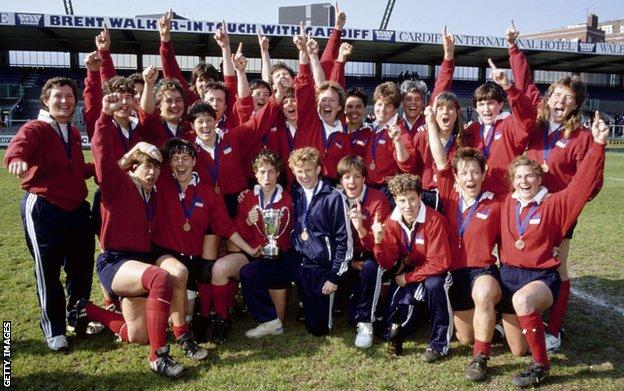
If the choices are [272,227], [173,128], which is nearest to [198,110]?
[173,128]

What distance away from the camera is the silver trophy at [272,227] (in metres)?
4.14

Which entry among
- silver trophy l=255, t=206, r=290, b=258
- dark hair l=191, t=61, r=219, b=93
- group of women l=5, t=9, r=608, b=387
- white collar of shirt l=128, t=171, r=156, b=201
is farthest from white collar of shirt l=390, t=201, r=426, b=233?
dark hair l=191, t=61, r=219, b=93

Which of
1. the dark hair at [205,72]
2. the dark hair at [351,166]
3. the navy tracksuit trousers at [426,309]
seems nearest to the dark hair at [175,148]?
the dark hair at [351,166]

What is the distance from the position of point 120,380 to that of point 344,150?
101 inches

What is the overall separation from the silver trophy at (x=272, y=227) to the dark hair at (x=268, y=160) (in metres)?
0.34

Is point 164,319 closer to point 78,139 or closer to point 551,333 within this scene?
point 78,139

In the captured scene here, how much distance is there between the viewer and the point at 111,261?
3746 millimetres

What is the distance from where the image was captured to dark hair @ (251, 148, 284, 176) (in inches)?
166

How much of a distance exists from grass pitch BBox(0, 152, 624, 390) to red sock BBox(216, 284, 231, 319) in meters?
0.22

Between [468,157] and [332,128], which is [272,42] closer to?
[332,128]

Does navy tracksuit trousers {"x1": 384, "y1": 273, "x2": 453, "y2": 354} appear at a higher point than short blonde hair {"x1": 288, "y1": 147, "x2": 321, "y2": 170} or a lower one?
lower

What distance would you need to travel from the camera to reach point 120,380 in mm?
3311

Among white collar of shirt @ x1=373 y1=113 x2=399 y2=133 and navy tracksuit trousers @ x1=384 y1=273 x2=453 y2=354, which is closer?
navy tracksuit trousers @ x1=384 y1=273 x2=453 y2=354

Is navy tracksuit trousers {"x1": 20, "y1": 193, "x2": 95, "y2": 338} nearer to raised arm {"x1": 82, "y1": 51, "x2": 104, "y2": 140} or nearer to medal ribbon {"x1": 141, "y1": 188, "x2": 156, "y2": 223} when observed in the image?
medal ribbon {"x1": 141, "y1": 188, "x2": 156, "y2": 223}
